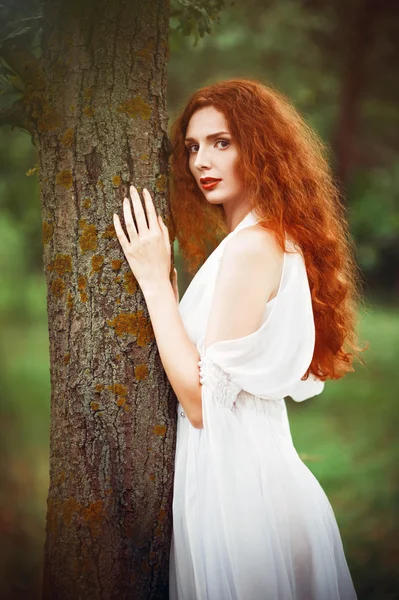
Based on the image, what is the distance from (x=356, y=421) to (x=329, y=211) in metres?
3.52

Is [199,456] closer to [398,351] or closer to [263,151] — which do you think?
[263,151]

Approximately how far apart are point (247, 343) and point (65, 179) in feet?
2.06

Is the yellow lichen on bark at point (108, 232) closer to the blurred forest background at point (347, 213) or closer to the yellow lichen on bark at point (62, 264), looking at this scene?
the yellow lichen on bark at point (62, 264)

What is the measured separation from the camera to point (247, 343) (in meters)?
1.56

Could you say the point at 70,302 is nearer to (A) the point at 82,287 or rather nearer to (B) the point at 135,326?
(A) the point at 82,287

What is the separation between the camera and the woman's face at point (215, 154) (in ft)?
5.65

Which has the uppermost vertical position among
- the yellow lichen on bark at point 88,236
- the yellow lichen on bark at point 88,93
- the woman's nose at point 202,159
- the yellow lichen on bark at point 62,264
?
the yellow lichen on bark at point 88,93

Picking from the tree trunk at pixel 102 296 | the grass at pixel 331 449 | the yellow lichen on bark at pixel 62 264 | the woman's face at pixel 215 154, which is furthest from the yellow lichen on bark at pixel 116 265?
the grass at pixel 331 449

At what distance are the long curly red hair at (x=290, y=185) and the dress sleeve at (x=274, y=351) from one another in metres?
0.11

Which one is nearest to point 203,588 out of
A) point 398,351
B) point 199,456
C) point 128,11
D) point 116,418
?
point 199,456

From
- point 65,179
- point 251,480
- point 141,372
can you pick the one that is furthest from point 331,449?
point 65,179

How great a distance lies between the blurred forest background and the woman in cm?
210

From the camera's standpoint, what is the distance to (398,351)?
5.40 metres

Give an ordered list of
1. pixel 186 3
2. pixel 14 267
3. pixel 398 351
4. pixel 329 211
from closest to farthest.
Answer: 1. pixel 329 211
2. pixel 186 3
3. pixel 14 267
4. pixel 398 351
